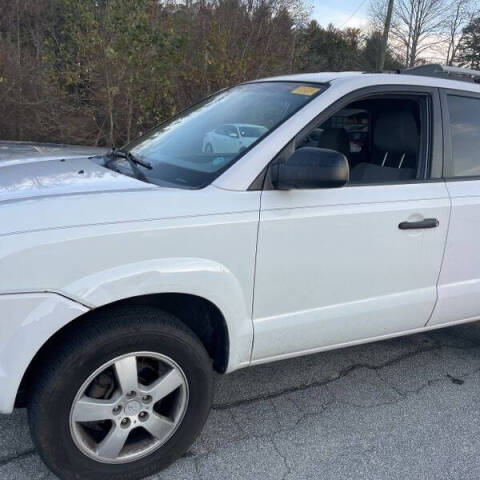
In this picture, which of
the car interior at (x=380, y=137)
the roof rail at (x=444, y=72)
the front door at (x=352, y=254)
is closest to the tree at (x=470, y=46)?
the roof rail at (x=444, y=72)

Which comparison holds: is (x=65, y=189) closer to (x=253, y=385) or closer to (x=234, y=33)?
(x=253, y=385)

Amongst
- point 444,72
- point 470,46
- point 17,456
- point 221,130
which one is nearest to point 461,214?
point 444,72

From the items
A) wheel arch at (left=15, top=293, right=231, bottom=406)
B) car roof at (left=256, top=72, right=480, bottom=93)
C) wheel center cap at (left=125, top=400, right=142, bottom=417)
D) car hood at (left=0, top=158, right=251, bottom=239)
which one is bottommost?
wheel center cap at (left=125, top=400, right=142, bottom=417)

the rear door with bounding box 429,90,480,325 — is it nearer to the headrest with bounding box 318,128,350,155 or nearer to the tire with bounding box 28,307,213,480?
the headrest with bounding box 318,128,350,155

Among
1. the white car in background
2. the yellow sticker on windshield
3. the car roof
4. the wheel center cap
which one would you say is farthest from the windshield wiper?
the wheel center cap

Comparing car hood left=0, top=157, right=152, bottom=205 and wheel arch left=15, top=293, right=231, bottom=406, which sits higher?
A: car hood left=0, top=157, right=152, bottom=205

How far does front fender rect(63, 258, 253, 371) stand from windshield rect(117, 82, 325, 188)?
440 mm

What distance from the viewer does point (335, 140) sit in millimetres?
3262

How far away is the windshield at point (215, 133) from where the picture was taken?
2.54m

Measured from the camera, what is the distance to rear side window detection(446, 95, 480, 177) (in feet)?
10.2

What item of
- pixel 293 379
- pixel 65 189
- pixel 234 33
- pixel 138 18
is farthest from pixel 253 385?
pixel 234 33

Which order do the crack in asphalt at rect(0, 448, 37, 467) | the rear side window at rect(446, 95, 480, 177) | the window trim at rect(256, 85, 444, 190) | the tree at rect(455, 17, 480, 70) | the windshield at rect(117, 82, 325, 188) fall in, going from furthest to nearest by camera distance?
the tree at rect(455, 17, 480, 70) → the rear side window at rect(446, 95, 480, 177) → the window trim at rect(256, 85, 444, 190) → the windshield at rect(117, 82, 325, 188) → the crack in asphalt at rect(0, 448, 37, 467)

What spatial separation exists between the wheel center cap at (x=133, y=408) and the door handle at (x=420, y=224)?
1.59 meters

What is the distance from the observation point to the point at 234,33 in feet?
50.2
